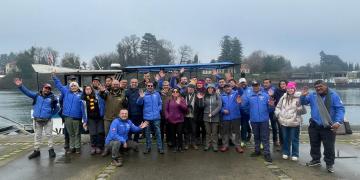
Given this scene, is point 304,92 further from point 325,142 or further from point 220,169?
point 220,169

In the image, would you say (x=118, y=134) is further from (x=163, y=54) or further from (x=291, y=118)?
(x=163, y=54)

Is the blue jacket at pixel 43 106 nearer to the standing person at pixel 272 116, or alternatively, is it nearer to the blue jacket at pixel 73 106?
the blue jacket at pixel 73 106

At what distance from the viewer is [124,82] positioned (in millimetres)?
9305

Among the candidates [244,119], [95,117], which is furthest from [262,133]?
[95,117]

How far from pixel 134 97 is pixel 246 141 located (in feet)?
10.6

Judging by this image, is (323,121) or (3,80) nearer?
(323,121)

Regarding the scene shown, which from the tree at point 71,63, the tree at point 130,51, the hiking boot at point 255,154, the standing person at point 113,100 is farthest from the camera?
the tree at point 130,51

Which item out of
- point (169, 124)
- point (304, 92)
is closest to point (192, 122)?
point (169, 124)

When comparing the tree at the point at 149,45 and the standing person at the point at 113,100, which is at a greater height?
the tree at the point at 149,45

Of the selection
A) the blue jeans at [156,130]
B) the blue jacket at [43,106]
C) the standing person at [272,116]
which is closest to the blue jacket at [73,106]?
the blue jacket at [43,106]

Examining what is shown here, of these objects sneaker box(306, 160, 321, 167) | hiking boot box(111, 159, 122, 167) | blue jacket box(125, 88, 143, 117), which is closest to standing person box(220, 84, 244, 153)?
sneaker box(306, 160, 321, 167)

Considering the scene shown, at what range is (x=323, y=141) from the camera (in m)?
7.65

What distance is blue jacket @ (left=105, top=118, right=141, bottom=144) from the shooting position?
8289 millimetres

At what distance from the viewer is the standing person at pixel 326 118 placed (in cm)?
738
